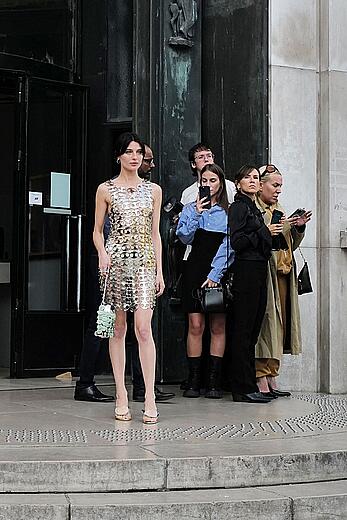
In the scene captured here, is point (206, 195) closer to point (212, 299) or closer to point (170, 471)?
point (212, 299)

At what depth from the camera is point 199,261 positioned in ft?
31.7

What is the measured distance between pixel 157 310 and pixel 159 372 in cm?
58

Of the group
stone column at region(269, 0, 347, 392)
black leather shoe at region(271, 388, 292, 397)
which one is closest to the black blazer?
black leather shoe at region(271, 388, 292, 397)

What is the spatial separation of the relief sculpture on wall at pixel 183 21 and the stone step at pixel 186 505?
18.1 feet

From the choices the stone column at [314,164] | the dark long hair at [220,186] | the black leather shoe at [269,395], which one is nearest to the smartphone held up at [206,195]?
the dark long hair at [220,186]

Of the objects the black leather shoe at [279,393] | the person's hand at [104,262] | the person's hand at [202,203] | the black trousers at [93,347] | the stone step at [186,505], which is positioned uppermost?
the person's hand at [202,203]

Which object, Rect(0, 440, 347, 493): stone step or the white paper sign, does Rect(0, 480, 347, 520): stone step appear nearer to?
Rect(0, 440, 347, 493): stone step

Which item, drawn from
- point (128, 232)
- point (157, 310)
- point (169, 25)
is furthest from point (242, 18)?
point (128, 232)

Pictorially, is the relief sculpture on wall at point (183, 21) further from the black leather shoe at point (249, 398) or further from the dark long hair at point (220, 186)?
the black leather shoe at point (249, 398)

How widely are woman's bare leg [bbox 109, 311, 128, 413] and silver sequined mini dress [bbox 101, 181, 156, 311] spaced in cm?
12

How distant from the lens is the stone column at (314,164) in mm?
10914

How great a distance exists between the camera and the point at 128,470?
6.71m

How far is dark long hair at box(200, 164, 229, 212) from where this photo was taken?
947 cm

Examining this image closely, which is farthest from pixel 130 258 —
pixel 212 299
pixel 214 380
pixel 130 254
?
pixel 214 380
